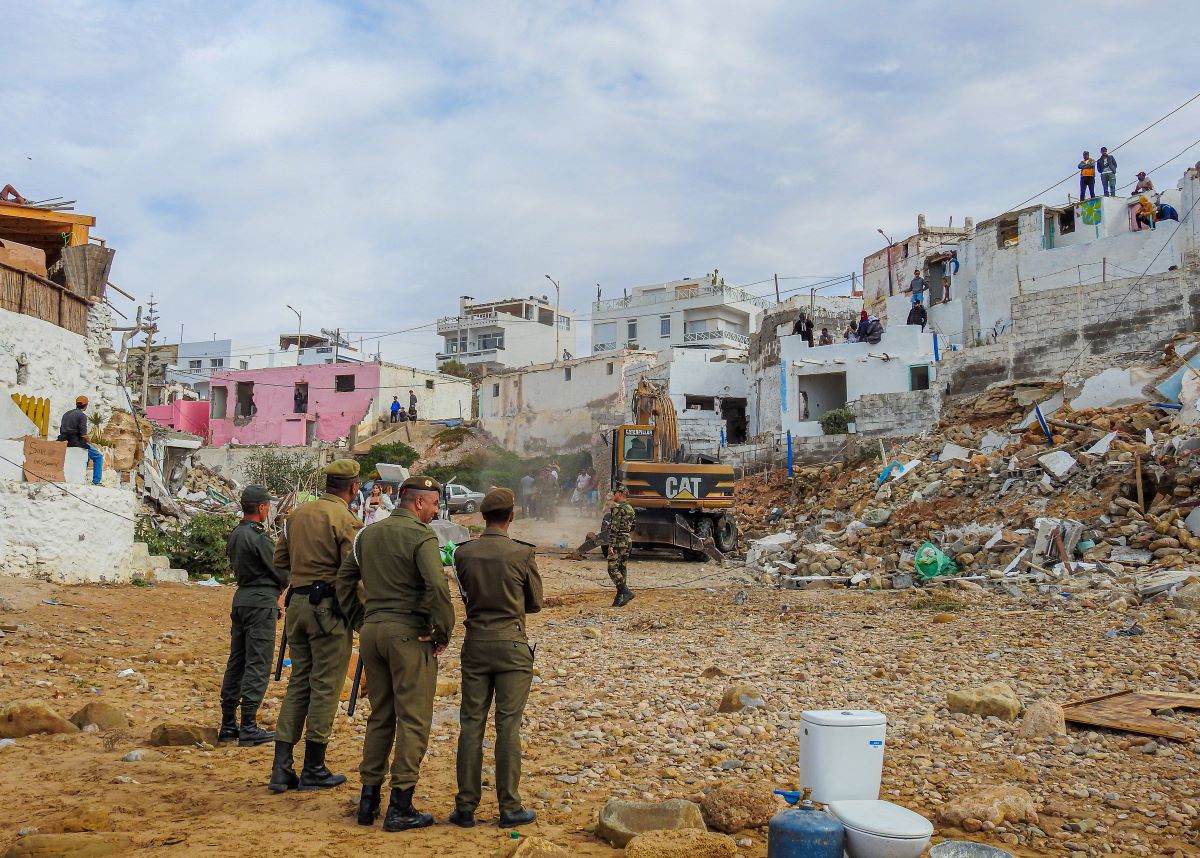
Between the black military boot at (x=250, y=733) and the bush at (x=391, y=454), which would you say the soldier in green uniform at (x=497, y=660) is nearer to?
the black military boot at (x=250, y=733)

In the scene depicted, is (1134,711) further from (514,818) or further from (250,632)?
(250,632)

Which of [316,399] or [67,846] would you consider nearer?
[67,846]

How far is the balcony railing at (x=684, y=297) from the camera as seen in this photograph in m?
52.0

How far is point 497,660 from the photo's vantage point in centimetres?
451

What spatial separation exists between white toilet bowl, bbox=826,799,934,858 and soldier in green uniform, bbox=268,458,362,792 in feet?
9.10

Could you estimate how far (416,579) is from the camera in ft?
15.2

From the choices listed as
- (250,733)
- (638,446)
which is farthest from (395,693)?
(638,446)

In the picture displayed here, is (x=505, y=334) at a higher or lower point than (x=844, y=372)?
higher

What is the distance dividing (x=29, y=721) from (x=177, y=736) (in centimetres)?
111

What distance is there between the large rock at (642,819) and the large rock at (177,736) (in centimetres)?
308

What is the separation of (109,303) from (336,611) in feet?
45.4

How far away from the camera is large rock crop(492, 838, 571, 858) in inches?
150

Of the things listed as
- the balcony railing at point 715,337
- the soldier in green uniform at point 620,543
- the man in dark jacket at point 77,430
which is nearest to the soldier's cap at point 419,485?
the soldier in green uniform at point 620,543

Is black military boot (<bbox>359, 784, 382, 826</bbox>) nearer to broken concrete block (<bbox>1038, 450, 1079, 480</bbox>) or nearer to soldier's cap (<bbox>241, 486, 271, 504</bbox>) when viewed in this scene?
soldier's cap (<bbox>241, 486, 271, 504</bbox>)
